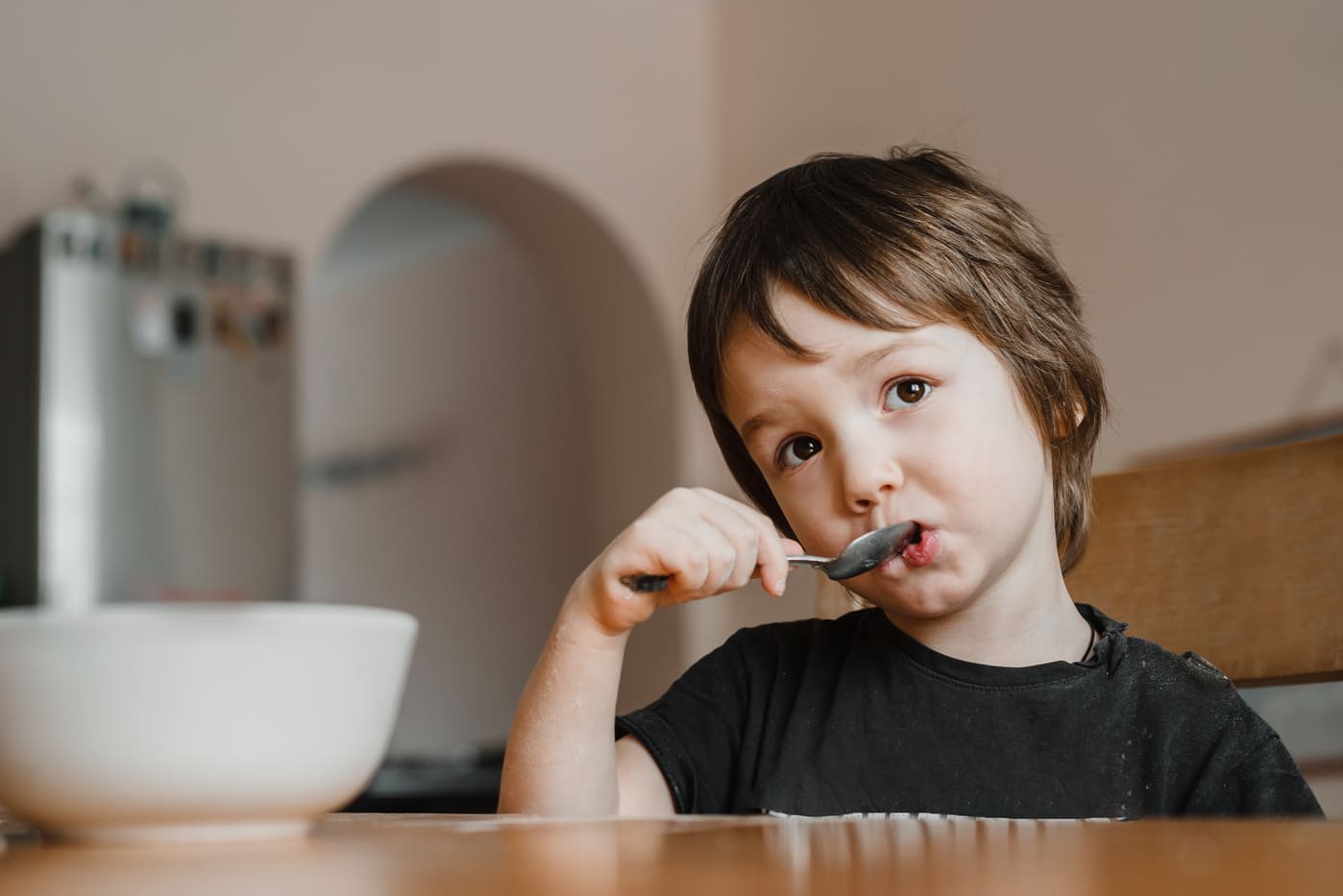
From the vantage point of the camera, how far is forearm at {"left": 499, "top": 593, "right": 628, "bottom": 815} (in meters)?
0.76

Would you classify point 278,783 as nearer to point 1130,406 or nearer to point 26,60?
point 1130,406

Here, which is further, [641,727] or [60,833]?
[641,727]

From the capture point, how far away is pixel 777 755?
95 centimetres

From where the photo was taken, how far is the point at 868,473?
0.84m

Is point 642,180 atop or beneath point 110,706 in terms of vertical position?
atop

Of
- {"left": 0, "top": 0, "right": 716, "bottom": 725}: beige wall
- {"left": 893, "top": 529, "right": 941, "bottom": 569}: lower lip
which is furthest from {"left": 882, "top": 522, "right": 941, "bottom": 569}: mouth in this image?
{"left": 0, "top": 0, "right": 716, "bottom": 725}: beige wall

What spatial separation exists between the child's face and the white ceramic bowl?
510 millimetres

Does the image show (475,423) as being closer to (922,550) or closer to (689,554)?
(922,550)

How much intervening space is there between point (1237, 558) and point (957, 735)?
23cm

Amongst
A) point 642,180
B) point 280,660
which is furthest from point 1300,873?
point 642,180

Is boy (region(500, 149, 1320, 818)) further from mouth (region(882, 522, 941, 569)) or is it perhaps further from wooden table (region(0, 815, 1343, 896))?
wooden table (region(0, 815, 1343, 896))

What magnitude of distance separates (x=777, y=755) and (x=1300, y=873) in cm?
70

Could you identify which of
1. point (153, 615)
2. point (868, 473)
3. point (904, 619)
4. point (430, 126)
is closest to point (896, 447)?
point (868, 473)

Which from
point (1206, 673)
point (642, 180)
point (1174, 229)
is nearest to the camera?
point (1206, 673)
